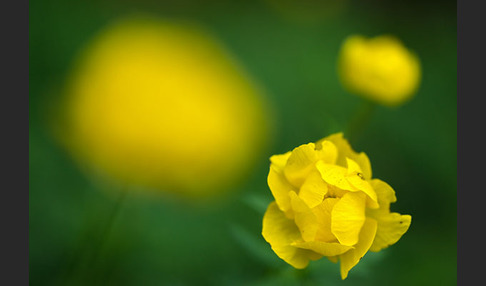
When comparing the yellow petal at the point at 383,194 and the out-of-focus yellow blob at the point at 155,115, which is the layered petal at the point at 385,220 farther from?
the out-of-focus yellow blob at the point at 155,115

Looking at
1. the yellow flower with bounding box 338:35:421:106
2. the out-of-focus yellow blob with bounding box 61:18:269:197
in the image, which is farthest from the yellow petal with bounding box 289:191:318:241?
the yellow flower with bounding box 338:35:421:106

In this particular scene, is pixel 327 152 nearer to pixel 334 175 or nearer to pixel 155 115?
pixel 334 175

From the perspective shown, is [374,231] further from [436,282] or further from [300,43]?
[300,43]

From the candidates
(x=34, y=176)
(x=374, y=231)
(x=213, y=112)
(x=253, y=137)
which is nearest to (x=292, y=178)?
(x=374, y=231)

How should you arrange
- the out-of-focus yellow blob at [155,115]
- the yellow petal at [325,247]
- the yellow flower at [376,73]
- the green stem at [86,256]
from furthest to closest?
the yellow flower at [376,73]
the green stem at [86,256]
the out-of-focus yellow blob at [155,115]
the yellow petal at [325,247]

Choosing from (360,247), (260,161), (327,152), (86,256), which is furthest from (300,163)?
(260,161)

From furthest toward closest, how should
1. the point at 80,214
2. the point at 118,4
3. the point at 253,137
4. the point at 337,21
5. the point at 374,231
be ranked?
the point at 337,21 → the point at 118,4 → the point at 253,137 → the point at 80,214 → the point at 374,231

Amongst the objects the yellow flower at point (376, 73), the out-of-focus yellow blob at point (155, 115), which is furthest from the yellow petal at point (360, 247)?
the yellow flower at point (376, 73)
